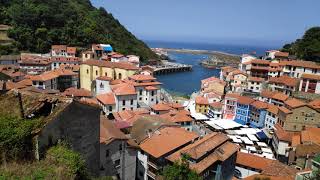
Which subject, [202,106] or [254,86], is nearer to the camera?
[202,106]

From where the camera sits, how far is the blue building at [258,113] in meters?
43.2

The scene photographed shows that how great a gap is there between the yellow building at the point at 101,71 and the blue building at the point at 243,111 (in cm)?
2041

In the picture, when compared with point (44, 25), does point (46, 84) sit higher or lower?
lower

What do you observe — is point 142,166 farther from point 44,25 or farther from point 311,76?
point 44,25

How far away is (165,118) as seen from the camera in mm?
33906

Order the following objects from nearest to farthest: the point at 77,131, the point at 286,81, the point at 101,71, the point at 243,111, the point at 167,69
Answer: the point at 77,131
the point at 243,111
the point at 286,81
the point at 101,71
the point at 167,69

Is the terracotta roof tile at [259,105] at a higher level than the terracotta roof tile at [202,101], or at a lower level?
higher

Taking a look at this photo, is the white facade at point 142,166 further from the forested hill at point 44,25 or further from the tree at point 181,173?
the forested hill at point 44,25

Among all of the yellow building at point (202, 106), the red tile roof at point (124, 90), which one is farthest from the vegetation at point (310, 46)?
the red tile roof at point (124, 90)

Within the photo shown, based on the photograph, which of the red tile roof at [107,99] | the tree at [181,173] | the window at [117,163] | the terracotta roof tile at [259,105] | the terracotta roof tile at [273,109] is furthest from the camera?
the terracotta roof tile at [259,105]

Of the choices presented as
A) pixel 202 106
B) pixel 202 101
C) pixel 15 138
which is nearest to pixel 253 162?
pixel 15 138

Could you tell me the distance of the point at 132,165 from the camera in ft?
75.5

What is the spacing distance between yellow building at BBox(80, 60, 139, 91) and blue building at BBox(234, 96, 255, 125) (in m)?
20.4

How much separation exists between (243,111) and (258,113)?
113 inches
